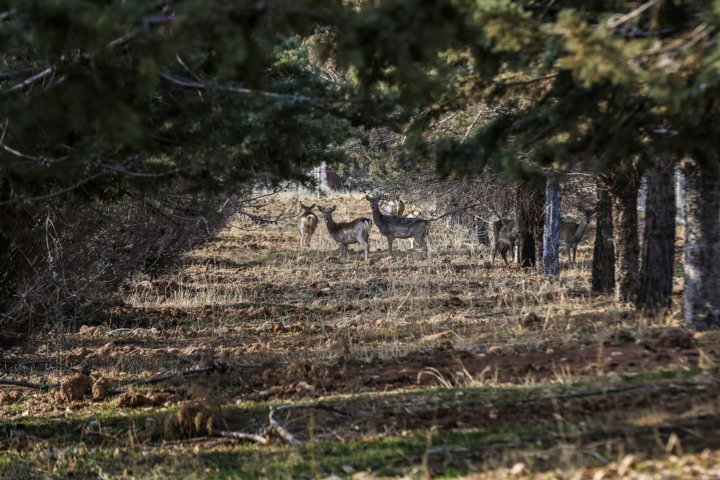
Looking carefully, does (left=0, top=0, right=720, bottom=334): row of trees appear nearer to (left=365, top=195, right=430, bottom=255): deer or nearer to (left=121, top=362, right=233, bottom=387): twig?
(left=121, top=362, right=233, bottom=387): twig

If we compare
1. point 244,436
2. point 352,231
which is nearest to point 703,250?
point 244,436

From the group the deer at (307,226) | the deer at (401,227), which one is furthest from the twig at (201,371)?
the deer at (307,226)

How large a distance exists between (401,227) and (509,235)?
19.5ft

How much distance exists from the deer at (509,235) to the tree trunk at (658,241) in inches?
342

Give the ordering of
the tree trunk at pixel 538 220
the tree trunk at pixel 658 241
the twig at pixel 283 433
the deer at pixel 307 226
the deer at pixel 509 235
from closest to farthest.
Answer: the twig at pixel 283 433 < the tree trunk at pixel 658 241 < the tree trunk at pixel 538 220 < the deer at pixel 509 235 < the deer at pixel 307 226

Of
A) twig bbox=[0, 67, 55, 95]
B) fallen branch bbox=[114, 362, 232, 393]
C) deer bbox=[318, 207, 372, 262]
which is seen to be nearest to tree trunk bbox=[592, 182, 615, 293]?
fallen branch bbox=[114, 362, 232, 393]

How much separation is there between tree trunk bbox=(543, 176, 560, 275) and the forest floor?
2014 millimetres

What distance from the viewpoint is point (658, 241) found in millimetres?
→ 8930

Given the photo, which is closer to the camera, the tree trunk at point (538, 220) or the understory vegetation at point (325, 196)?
the understory vegetation at point (325, 196)

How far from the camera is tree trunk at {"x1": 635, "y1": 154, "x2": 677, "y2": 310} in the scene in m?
8.71

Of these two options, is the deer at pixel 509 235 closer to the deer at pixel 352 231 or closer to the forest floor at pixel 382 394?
the forest floor at pixel 382 394

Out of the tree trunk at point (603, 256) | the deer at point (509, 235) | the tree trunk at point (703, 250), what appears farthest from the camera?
the deer at point (509, 235)

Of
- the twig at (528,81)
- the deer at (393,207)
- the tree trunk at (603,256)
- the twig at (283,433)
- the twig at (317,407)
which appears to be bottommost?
the twig at (283,433)

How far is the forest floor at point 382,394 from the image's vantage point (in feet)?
14.4
